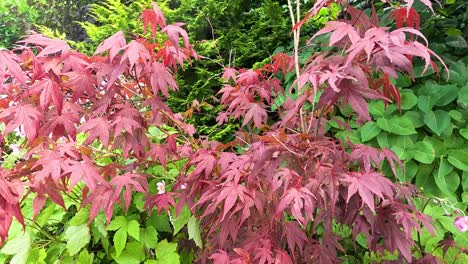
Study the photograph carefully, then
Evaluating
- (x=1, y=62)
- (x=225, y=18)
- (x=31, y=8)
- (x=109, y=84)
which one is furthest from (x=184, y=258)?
(x=31, y=8)

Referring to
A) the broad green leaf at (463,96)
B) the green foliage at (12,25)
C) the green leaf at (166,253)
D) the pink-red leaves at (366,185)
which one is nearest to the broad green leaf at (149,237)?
the green leaf at (166,253)

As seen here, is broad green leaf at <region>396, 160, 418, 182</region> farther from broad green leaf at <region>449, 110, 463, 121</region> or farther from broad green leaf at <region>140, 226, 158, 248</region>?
broad green leaf at <region>140, 226, 158, 248</region>

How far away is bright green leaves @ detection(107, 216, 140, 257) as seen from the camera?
5.33ft

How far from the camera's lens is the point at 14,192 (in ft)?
3.30

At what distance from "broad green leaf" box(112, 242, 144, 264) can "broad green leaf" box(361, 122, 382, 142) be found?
142 cm

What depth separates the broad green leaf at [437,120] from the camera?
2281mm

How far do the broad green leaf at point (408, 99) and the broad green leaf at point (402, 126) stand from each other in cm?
10

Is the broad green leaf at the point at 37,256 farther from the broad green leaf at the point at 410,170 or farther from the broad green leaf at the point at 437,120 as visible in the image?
the broad green leaf at the point at 437,120

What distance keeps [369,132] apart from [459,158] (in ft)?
1.65

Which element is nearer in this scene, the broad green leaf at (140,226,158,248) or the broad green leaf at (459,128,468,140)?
the broad green leaf at (140,226,158,248)

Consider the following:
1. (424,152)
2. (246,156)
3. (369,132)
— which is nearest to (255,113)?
(246,156)

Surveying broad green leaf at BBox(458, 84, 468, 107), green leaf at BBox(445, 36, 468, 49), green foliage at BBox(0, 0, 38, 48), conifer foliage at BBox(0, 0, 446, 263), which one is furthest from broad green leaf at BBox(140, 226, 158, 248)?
green foliage at BBox(0, 0, 38, 48)

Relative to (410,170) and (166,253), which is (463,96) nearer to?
(410,170)

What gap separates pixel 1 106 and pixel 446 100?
2.26 m
